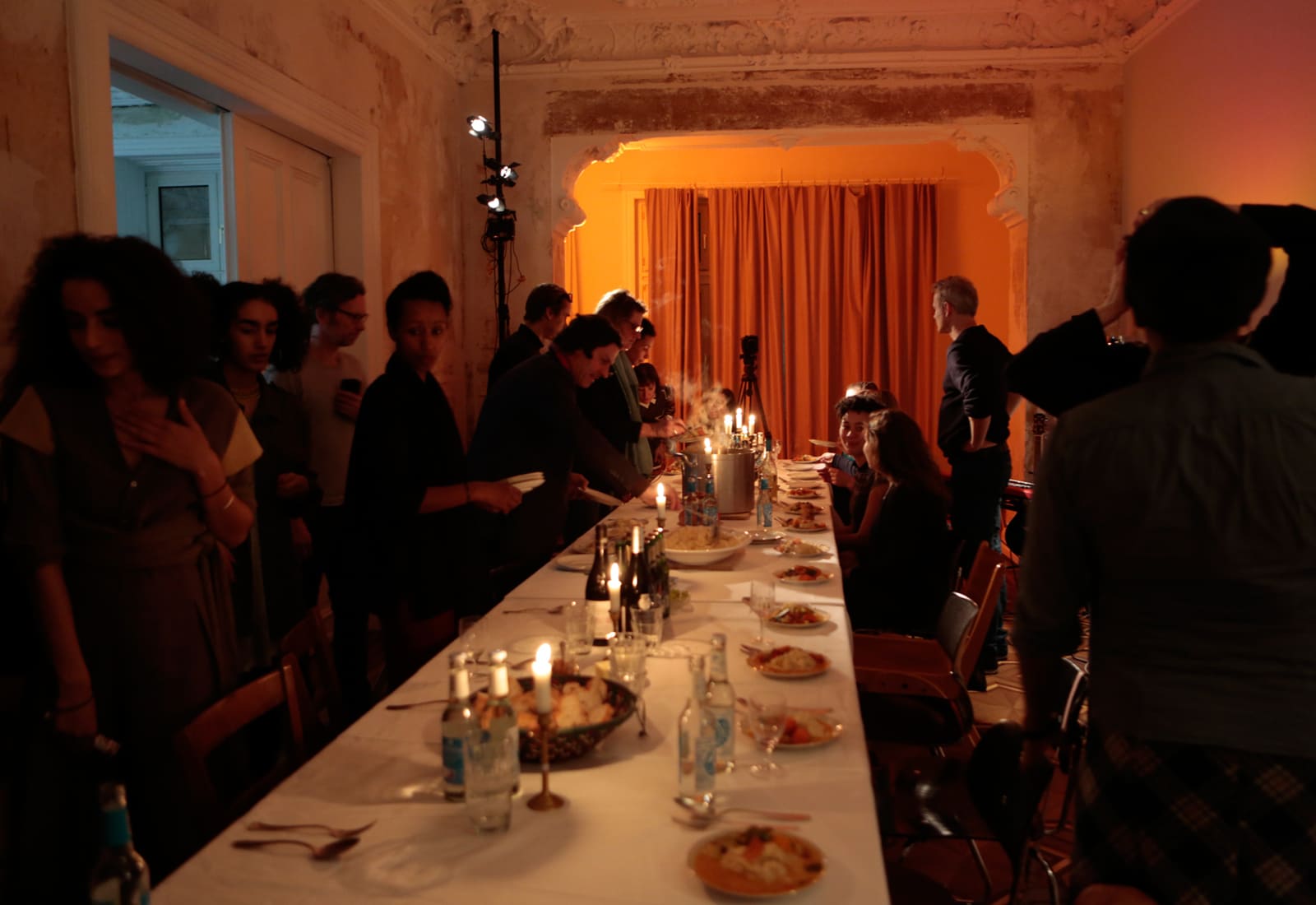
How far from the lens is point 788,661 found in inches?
76.4

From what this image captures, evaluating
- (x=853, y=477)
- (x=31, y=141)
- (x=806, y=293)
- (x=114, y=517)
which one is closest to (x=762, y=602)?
(x=114, y=517)

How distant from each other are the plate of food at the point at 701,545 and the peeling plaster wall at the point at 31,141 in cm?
196

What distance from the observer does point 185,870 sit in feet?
4.02

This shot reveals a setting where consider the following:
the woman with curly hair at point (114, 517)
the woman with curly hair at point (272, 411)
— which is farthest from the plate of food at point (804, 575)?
the woman with curly hair at point (114, 517)

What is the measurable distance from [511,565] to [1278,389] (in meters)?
2.46

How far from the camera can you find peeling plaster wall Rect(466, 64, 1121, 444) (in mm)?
6129

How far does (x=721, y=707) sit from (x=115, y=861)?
30.8 inches

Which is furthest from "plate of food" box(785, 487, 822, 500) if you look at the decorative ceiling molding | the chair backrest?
the decorative ceiling molding

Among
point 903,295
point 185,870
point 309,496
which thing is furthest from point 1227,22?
point 185,870

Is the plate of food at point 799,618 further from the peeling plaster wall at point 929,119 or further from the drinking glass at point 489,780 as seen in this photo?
the peeling plaster wall at point 929,119

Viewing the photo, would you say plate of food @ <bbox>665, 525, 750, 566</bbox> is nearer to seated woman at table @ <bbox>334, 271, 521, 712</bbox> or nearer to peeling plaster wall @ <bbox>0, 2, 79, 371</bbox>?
seated woman at table @ <bbox>334, 271, 521, 712</bbox>

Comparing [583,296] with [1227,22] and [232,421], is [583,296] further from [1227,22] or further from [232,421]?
[232,421]

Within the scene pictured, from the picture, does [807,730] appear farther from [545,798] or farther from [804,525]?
[804,525]

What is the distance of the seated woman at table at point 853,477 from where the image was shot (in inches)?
159
